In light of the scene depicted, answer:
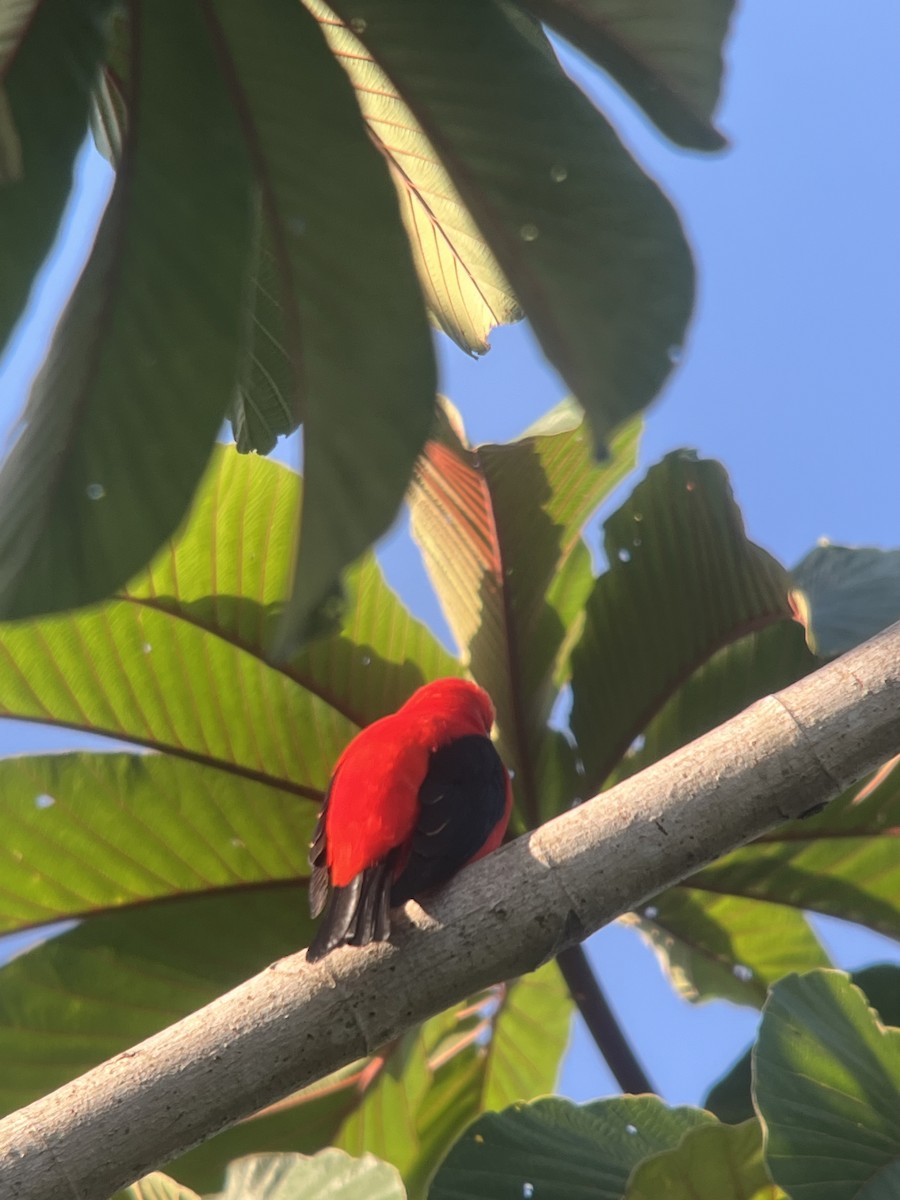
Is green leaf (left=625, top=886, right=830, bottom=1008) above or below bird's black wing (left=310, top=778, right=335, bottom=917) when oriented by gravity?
below

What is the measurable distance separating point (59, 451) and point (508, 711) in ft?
4.74

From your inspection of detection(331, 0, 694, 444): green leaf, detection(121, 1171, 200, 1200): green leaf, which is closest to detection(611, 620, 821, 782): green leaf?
detection(121, 1171, 200, 1200): green leaf

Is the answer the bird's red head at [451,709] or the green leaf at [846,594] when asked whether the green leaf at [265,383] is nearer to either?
the bird's red head at [451,709]

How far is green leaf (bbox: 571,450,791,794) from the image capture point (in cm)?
194

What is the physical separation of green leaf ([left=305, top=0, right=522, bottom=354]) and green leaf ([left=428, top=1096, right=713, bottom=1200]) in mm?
1171

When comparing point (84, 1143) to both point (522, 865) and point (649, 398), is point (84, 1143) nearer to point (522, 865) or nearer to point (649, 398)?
point (522, 865)

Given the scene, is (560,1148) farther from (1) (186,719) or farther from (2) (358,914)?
(1) (186,719)

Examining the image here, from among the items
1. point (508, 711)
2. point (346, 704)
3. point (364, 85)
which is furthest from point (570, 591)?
point (364, 85)

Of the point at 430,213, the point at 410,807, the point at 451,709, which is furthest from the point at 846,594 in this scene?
the point at 430,213

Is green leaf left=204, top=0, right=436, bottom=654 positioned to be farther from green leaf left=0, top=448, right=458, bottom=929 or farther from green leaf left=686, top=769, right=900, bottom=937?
green leaf left=686, top=769, right=900, bottom=937

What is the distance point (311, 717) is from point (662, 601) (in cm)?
69

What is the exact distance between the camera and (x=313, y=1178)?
1.40 meters

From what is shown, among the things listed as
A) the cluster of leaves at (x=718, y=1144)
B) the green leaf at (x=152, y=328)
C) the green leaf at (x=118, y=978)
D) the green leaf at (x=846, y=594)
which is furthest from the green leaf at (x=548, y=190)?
the green leaf at (x=118, y=978)

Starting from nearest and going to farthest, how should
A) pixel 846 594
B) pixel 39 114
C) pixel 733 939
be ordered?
pixel 39 114
pixel 846 594
pixel 733 939
